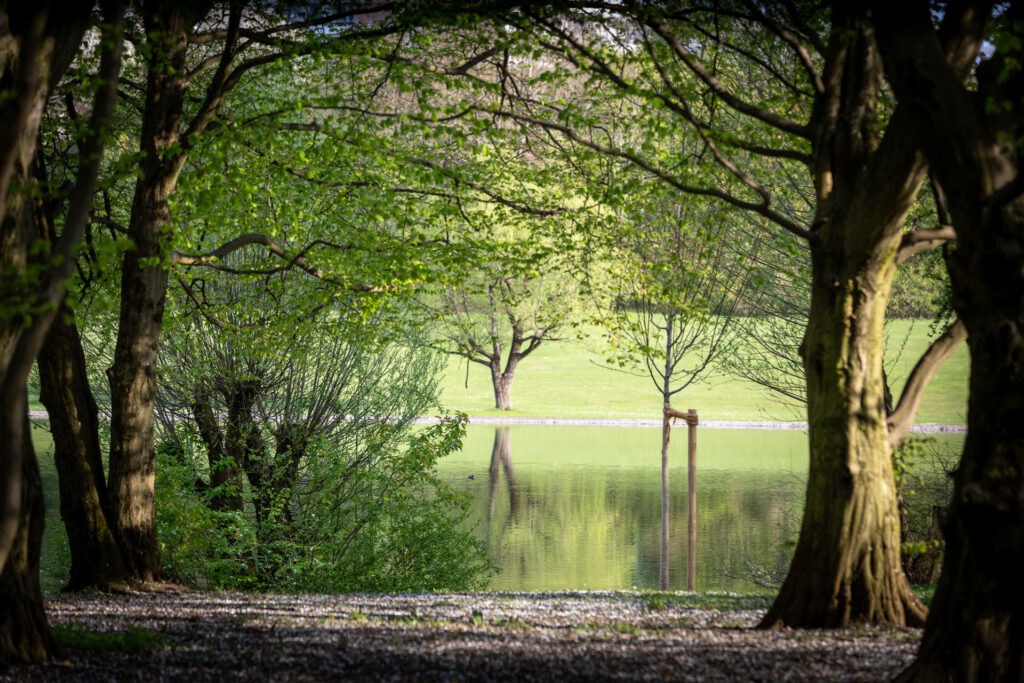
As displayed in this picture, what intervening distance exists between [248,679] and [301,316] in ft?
28.3

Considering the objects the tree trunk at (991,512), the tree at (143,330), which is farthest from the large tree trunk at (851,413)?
the tree at (143,330)

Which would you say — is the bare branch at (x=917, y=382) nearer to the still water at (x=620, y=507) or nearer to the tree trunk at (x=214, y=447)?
the still water at (x=620, y=507)

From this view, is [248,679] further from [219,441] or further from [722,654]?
[219,441]

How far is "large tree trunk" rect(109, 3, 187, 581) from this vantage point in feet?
30.8

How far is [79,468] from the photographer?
9.12 m

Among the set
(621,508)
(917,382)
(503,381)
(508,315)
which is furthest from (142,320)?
(503,381)

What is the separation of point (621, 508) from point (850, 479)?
1728cm

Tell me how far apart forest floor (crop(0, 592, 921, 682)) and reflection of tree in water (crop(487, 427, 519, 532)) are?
42.8 ft

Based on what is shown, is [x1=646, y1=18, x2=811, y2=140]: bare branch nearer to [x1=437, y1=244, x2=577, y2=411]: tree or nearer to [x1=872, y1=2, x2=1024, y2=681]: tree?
[x1=872, y1=2, x2=1024, y2=681]: tree

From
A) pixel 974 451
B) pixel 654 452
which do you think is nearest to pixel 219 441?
pixel 974 451

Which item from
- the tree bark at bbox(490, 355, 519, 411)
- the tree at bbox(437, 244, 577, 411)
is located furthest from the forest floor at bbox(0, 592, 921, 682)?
the tree bark at bbox(490, 355, 519, 411)

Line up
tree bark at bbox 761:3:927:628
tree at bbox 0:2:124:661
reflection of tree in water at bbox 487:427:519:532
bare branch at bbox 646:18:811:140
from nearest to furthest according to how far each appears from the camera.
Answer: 1. tree at bbox 0:2:124:661
2. tree bark at bbox 761:3:927:628
3. bare branch at bbox 646:18:811:140
4. reflection of tree in water at bbox 487:427:519:532

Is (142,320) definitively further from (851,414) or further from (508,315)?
(508,315)

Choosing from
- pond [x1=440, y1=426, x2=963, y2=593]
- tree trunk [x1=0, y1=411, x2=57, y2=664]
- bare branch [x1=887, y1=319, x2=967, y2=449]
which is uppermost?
bare branch [x1=887, y1=319, x2=967, y2=449]
